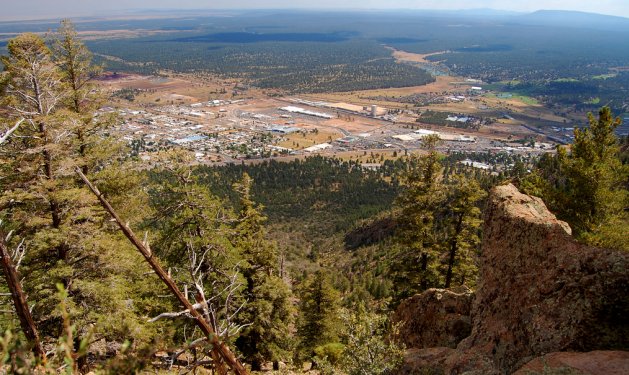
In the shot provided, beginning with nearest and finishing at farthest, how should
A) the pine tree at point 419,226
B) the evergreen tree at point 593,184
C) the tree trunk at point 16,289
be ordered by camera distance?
the tree trunk at point 16,289 < the evergreen tree at point 593,184 < the pine tree at point 419,226

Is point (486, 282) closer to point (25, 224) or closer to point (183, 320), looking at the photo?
point (183, 320)

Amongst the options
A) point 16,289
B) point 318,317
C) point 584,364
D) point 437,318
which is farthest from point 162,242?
point 584,364

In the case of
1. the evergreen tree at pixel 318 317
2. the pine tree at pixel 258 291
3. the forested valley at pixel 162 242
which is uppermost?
the forested valley at pixel 162 242

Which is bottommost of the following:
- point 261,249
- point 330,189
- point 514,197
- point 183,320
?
point 330,189

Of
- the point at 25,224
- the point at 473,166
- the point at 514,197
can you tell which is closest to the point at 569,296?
the point at 514,197

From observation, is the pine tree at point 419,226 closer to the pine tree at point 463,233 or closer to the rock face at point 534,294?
the pine tree at point 463,233

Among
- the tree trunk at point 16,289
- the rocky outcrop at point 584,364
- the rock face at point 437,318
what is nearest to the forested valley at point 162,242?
the tree trunk at point 16,289
